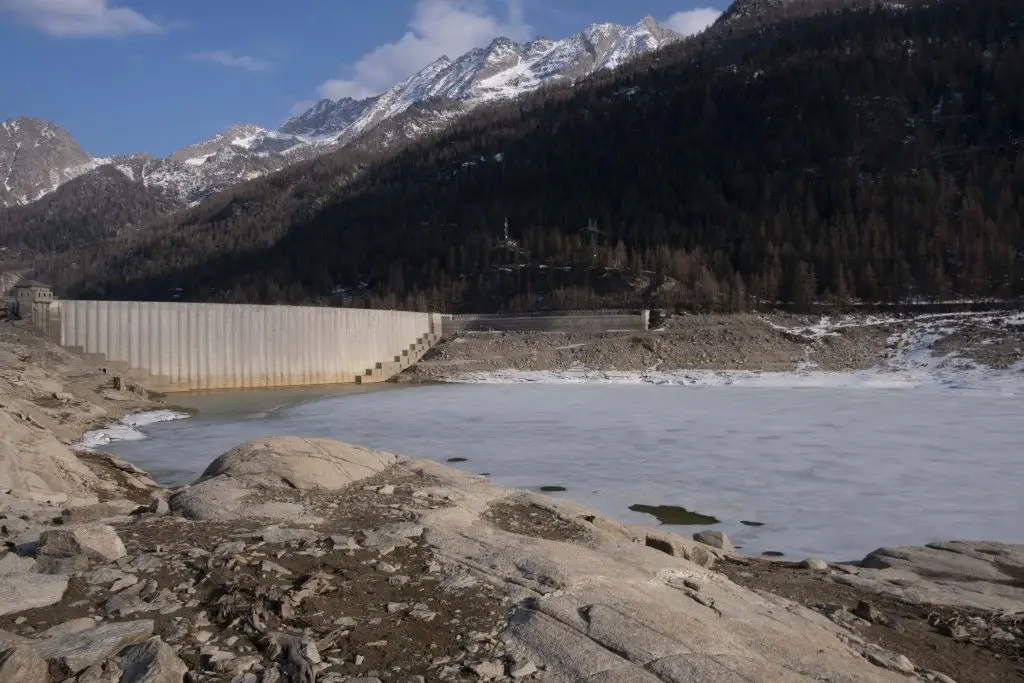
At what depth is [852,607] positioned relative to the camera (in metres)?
7.12

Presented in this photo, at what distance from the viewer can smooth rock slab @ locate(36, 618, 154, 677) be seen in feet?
14.8

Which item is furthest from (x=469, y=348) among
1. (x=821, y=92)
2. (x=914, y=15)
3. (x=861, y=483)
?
(x=914, y=15)

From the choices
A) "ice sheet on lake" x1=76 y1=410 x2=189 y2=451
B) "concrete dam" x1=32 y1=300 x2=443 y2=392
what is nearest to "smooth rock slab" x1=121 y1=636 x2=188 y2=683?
"ice sheet on lake" x1=76 y1=410 x2=189 y2=451

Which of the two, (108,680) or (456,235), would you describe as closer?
(108,680)

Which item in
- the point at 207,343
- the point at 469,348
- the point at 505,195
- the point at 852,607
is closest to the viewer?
the point at 852,607

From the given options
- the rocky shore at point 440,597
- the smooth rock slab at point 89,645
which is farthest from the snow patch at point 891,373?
the smooth rock slab at point 89,645

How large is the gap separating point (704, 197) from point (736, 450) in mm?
91243

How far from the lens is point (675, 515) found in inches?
471

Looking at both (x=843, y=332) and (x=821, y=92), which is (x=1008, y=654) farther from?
(x=821, y=92)

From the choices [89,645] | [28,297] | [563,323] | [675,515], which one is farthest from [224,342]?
[89,645]

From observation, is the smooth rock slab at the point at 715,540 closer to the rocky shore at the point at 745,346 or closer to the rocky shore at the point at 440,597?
the rocky shore at the point at 440,597

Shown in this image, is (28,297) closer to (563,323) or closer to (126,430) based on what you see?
(126,430)

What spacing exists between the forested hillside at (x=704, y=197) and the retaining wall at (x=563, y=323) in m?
9.50

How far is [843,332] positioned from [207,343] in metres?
43.9
